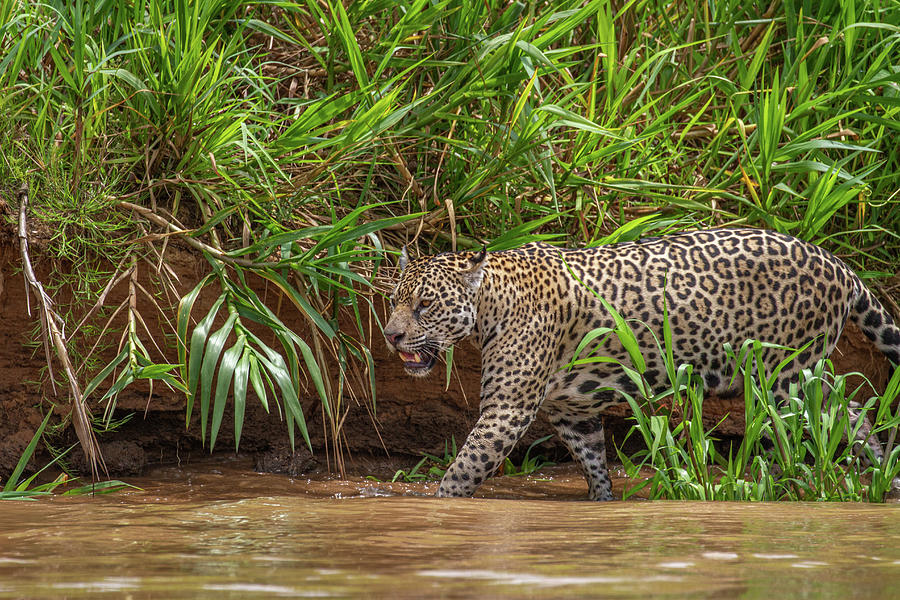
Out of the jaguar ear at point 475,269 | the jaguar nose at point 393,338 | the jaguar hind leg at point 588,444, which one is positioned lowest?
the jaguar hind leg at point 588,444

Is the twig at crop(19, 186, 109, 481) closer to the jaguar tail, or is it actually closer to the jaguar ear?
the jaguar ear

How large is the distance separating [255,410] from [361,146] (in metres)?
1.57

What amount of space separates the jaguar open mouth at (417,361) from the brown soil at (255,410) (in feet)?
1.25

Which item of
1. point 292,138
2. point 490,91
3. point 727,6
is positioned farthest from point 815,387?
point 727,6

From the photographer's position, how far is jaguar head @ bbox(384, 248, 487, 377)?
4391 millimetres

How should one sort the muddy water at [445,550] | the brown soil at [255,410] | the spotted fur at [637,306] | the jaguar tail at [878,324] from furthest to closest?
the jaguar tail at [878,324], the brown soil at [255,410], the spotted fur at [637,306], the muddy water at [445,550]

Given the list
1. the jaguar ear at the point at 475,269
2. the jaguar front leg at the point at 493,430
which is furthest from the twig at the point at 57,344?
the jaguar ear at the point at 475,269

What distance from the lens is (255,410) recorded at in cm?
515

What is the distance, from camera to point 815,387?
11.6 ft

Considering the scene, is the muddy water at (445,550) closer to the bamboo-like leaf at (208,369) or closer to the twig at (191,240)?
the bamboo-like leaf at (208,369)

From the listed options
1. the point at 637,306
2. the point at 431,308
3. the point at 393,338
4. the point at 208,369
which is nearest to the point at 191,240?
the point at 208,369

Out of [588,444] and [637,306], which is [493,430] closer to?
[588,444]

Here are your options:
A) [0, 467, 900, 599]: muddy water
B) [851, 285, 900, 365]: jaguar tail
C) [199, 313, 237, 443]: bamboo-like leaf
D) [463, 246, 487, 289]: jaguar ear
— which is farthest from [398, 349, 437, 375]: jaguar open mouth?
[851, 285, 900, 365]: jaguar tail

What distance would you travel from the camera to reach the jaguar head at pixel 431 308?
173 inches
